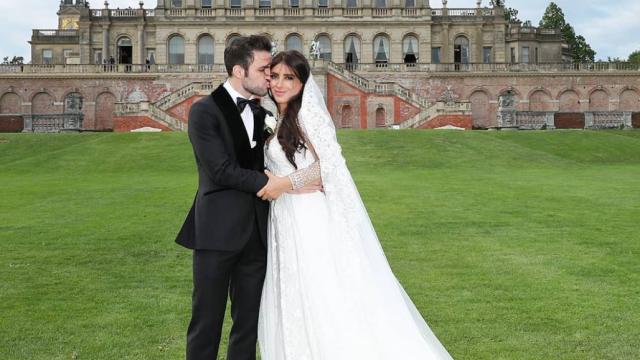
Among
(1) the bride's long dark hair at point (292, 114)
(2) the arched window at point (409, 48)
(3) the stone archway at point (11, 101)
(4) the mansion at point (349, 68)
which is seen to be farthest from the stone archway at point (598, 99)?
(1) the bride's long dark hair at point (292, 114)

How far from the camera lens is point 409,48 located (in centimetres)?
6762

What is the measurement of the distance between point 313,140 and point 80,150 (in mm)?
29341

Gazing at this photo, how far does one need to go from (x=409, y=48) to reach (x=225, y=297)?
62454 millimetres

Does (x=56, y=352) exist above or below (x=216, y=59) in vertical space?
below

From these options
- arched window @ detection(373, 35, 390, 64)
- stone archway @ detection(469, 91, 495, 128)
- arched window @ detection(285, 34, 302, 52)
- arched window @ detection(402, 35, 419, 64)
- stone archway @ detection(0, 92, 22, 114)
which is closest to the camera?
stone archway @ detection(0, 92, 22, 114)

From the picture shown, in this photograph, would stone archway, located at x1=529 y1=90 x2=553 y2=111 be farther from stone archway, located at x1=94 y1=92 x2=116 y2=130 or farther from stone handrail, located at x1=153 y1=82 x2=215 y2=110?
stone archway, located at x1=94 y1=92 x2=116 y2=130

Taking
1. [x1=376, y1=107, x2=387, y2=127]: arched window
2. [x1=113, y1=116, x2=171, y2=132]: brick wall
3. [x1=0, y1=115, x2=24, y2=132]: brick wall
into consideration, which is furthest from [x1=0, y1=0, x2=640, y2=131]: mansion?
[x1=0, y1=115, x2=24, y2=132]: brick wall

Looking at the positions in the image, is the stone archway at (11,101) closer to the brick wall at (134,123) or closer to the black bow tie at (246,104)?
the brick wall at (134,123)

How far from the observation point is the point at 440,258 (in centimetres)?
1252

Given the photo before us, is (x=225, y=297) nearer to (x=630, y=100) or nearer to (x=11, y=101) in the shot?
(x=11, y=101)

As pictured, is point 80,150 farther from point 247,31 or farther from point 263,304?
point 247,31

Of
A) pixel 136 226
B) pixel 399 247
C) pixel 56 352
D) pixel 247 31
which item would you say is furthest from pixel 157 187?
pixel 247 31

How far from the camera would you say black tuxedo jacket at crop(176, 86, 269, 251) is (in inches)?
259

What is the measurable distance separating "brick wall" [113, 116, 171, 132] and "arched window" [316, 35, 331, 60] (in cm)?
2233
